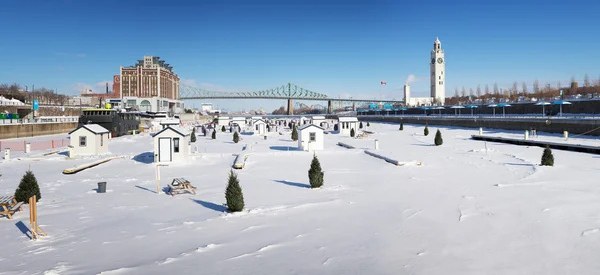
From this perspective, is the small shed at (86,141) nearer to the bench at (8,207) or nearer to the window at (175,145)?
the window at (175,145)

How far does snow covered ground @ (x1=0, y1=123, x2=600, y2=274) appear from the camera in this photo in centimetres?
768

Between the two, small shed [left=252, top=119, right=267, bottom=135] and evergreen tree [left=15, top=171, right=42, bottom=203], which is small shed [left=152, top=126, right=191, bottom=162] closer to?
evergreen tree [left=15, top=171, right=42, bottom=203]

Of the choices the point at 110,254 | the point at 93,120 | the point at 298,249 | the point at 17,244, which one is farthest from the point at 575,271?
the point at 93,120

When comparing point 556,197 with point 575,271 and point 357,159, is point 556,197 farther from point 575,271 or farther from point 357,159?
point 357,159

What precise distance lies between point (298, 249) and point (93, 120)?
44.2m

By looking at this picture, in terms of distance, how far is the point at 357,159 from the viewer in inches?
979

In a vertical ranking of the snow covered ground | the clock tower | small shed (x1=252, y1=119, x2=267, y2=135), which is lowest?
the snow covered ground

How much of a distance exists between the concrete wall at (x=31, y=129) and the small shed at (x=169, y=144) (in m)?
29.5

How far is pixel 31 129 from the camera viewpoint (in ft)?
160

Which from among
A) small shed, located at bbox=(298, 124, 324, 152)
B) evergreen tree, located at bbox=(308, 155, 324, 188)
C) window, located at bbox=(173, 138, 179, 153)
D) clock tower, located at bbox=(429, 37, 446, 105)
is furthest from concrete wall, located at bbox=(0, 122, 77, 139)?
clock tower, located at bbox=(429, 37, 446, 105)

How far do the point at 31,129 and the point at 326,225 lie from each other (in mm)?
49340

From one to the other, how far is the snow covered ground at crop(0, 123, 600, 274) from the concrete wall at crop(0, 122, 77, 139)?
30.3m

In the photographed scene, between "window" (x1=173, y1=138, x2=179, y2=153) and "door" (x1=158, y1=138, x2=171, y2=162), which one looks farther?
"window" (x1=173, y1=138, x2=179, y2=153)

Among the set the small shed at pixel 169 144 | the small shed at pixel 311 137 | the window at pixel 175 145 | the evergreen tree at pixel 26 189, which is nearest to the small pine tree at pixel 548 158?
the small shed at pixel 311 137
